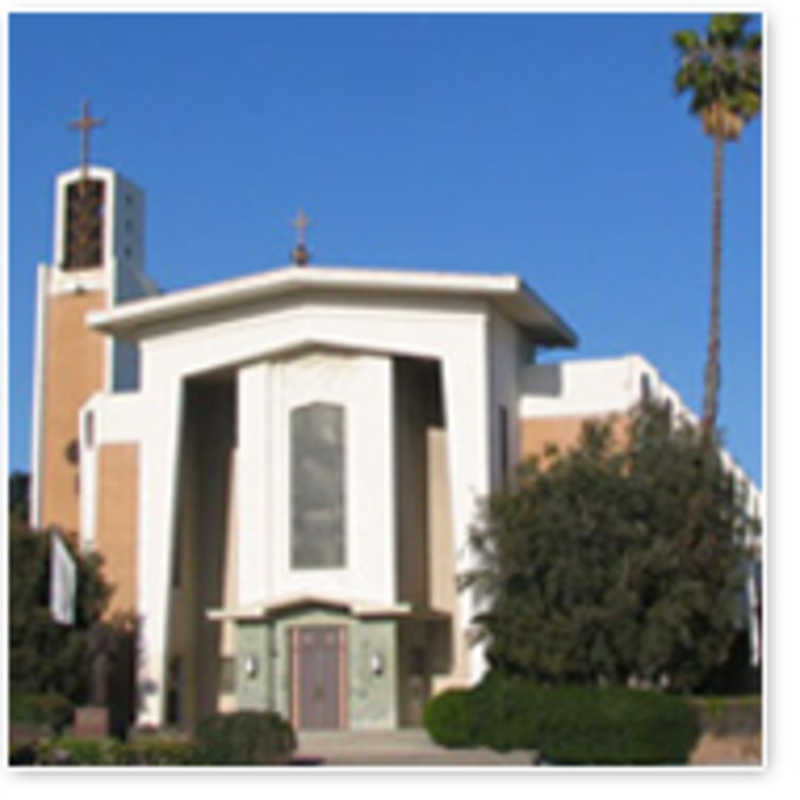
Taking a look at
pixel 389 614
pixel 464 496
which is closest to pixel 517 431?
pixel 464 496

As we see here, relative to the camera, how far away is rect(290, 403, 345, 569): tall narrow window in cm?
3409

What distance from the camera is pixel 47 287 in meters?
41.3

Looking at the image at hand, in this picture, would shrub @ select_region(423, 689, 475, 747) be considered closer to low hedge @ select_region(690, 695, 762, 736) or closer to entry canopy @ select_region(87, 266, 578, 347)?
low hedge @ select_region(690, 695, 762, 736)

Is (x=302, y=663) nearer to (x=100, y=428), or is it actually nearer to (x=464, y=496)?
(x=464, y=496)

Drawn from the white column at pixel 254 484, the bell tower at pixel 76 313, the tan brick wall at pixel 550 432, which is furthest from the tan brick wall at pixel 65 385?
the tan brick wall at pixel 550 432

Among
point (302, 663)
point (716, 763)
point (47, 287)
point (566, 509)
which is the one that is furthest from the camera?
point (47, 287)

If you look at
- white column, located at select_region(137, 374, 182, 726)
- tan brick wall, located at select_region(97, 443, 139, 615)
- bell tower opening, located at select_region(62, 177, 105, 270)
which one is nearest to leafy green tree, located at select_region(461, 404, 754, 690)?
white column, located at select_region(137, 374, 182, 726)

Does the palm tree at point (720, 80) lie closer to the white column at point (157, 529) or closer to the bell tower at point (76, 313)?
the white column at point (157, 529)

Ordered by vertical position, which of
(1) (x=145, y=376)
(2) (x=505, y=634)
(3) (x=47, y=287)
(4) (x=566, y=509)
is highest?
(3) (x=47, y=287)

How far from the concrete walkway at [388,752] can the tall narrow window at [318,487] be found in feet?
12.3

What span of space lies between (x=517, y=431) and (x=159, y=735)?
10.0m

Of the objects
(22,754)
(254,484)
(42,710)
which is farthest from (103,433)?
(22,754)

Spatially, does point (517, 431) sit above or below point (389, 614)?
above

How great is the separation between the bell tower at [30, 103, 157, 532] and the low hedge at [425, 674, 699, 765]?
577 inches
